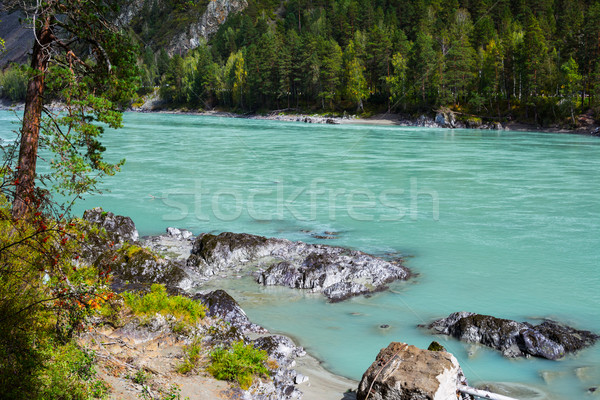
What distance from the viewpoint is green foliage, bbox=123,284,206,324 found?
9242 millimetres

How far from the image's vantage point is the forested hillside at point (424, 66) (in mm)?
79750

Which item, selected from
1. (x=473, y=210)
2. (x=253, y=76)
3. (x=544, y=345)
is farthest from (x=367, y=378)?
(x=253, y=76)

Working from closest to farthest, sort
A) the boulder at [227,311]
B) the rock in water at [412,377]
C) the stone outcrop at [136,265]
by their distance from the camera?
the rock in water at [412,377] → the boulder at [227,311] → the stone outcrop at [136,265]

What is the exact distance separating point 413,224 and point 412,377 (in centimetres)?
1467

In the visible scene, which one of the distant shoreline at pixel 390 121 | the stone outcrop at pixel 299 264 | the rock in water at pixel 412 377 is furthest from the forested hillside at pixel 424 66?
the rock in water at pixel 412 377

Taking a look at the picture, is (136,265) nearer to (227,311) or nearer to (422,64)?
(227,311)

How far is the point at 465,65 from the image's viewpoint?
91125 millimetres

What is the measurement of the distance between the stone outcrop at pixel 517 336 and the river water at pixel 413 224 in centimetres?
26

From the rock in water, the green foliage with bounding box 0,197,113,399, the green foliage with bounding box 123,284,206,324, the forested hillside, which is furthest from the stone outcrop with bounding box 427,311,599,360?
the forested hillside

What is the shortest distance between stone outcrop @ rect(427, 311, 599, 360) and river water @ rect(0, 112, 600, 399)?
264 millimetres

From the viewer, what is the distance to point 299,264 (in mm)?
14891

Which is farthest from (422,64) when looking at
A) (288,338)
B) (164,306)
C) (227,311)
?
(164,306)

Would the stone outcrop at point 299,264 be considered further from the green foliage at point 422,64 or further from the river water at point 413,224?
the green foliage at point 422,64

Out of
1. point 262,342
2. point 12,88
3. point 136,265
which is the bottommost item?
point 262,342
